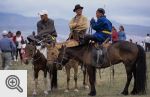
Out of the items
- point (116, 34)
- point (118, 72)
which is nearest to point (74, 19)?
point (118, 72)

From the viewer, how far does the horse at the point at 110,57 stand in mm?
15898

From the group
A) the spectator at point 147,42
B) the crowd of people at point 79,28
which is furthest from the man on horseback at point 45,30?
the spectator at point 147,42

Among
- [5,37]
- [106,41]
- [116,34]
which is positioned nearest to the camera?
[106,41]

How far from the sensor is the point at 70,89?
58.7ft

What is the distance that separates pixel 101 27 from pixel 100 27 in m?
0.03

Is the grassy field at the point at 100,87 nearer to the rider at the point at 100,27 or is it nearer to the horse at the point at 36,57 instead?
the horse at the point at 36,57

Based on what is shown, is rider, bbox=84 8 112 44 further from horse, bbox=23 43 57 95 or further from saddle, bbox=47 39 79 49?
horse, bbox=23 43 57 95

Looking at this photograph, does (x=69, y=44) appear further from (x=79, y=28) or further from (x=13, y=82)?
(x=13, y=82)

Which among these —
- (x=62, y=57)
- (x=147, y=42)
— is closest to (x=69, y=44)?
(x=62, y=57)

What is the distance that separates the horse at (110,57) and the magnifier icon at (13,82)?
5.14m

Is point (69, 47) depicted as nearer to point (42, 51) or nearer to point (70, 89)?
point (42, 51)

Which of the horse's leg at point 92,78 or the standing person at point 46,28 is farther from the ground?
the standing person at point 46,28

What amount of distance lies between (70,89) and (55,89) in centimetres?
64

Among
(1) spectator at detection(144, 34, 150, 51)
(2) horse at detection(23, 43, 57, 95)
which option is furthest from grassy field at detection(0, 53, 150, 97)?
(1) spectator at detection(144, 34, 150, 51)
